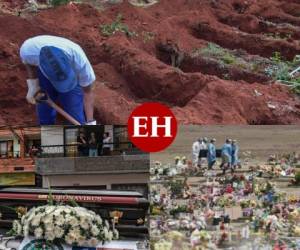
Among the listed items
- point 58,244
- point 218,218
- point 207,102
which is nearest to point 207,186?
point 218,218

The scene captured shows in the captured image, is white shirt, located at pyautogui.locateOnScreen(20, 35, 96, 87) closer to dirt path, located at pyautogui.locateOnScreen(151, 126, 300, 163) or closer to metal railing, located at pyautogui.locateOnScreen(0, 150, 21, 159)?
metal railing, located at pyautogui.locateOnScreen(0, 150, 21, 159)

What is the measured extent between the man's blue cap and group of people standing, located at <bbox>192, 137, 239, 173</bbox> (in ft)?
4.13

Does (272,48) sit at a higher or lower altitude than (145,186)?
higher

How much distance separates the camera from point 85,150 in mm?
7379

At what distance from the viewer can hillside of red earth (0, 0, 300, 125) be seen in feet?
24.5

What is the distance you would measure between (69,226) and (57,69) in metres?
1.39

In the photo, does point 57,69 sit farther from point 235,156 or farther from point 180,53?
point 235,156

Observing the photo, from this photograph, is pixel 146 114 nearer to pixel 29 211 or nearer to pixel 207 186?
pixel 207 186

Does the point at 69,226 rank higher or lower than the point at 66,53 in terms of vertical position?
lower

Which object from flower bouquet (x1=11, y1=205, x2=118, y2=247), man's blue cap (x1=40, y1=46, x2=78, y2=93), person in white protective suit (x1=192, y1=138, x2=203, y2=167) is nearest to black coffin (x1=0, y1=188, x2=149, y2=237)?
flower bouquet (x1=11, y1=205, x2=118, y2=247)

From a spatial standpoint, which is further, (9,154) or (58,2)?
(58,2)

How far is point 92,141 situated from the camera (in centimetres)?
734

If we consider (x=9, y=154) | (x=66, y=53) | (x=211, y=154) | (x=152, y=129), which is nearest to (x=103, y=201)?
(x=152, y=129)

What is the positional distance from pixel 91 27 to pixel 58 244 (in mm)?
2077
